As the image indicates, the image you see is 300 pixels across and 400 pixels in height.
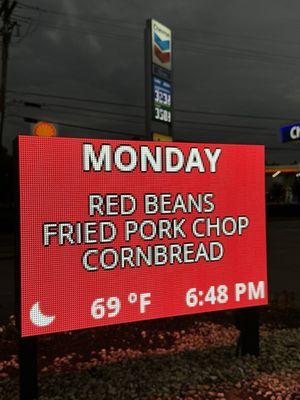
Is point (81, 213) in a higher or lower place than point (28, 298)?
higher

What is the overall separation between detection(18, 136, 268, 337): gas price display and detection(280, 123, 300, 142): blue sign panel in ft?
9.10

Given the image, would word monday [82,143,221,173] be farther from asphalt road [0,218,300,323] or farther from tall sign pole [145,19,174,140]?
tall sign pole [145,19,174,140]

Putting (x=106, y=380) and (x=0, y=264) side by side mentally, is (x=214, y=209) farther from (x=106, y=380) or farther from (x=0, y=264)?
(x=0, y=264)

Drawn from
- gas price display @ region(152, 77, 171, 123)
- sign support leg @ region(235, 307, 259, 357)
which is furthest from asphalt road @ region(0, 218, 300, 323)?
gas price display @ region(152, 77, 171, 123)

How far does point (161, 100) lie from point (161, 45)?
72.8 inches

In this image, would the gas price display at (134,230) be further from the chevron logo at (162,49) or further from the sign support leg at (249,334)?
the chevron logo at (162,49)

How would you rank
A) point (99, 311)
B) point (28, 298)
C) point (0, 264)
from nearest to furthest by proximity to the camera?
point (28, 298) → point (99, 311) → point (0, 264)

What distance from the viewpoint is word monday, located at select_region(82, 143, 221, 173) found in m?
3.96

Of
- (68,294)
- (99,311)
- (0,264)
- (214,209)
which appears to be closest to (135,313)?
(99,311)

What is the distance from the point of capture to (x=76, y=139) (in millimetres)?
3895

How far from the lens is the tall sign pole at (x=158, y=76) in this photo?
15.2 metres

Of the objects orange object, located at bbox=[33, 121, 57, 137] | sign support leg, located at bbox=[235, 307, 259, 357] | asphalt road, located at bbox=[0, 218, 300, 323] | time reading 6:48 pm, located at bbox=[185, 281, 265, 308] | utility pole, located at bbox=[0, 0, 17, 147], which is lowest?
asphalt road, located at bbox=[0, 218, 300, 323]

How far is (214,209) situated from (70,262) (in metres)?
1.47

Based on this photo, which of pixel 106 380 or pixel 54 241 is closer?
pixel 54 241
